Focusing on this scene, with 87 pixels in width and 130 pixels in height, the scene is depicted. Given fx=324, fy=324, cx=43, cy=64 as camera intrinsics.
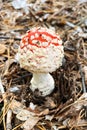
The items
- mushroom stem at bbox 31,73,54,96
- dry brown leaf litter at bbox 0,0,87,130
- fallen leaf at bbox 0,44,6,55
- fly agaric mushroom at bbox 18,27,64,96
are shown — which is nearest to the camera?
fly agaric mushroom at bbox 18,27,64,96

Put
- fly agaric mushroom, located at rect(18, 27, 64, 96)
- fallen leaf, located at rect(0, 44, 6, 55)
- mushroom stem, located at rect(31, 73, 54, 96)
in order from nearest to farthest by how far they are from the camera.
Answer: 1. fly agaric mushroom, located at rect(18, 27, 64, 96)
2. mushroom stem, located at rect(31, 73, 54, 96)
3. fallen leaf, located at rect(0, 44, 6, 55)

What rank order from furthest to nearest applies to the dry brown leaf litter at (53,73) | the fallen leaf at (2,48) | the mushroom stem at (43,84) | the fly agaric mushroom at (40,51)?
the fallen leaf at (2,48) → the mushroom stem at (43,84) → the dry brown leaf litter at (53,73) → the fly agaric mushroom at (40,51)

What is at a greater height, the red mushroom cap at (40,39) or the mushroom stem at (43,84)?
the red mushroom cap at (40,39)

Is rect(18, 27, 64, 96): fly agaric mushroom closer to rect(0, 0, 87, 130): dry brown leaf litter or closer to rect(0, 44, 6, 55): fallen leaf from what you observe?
rect(0, 0, 87, 130): dry brown leaf litter

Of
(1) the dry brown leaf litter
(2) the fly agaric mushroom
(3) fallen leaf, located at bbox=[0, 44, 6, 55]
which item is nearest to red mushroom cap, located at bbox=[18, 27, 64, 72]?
(2) the fly agaric mushroom

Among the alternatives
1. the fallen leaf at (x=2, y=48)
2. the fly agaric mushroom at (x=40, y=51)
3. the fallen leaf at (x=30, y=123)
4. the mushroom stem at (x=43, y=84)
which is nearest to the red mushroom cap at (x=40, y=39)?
the fly agaric mushroom at (x=40, y=51)

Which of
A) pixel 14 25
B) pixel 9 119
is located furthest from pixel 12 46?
pixel 9 119

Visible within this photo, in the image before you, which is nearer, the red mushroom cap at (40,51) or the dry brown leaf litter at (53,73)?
the red mushroom cap at (40,51)

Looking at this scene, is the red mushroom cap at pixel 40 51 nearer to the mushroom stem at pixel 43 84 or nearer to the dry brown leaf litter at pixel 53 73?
the mushroom stem at pixel 43 84
